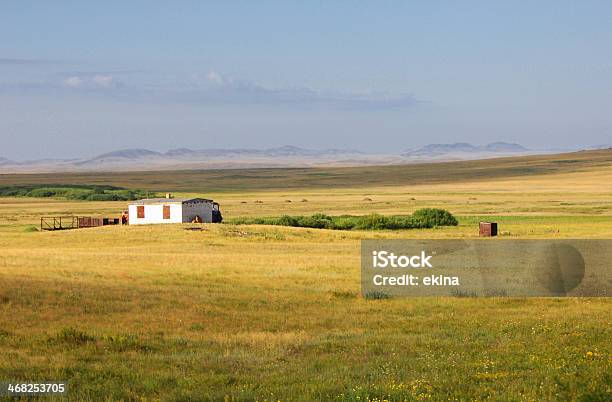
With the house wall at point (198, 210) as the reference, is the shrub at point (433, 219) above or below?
below

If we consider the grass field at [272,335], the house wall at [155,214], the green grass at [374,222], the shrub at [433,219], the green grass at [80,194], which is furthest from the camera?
the green grass at [80,194]

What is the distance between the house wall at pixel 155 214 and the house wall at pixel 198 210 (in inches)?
Result: 25.4

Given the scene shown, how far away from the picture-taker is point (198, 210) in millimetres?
74750

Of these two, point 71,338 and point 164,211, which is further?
point 164,211

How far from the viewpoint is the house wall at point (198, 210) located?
73.3 metres

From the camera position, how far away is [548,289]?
28.1m

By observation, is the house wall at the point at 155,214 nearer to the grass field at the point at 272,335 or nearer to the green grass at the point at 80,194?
the grass field at the point at 272,335

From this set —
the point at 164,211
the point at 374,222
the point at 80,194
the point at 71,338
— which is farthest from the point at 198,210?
the point at 80,194

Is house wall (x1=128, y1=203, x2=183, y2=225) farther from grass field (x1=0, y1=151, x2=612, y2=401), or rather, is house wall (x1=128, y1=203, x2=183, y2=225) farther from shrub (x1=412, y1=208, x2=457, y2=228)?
grass field (x1=0, y1=151, x2=612, y2=401)

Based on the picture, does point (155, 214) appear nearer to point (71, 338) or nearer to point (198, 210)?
point (198, 210)

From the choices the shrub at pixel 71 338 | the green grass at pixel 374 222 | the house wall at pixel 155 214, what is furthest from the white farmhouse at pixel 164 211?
the shrub at pixel 71 338

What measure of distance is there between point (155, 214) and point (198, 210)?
11.7 ft

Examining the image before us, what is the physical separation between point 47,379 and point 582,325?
10.9 metres

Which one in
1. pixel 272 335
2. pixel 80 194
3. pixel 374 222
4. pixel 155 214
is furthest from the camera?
pixel 80 194
